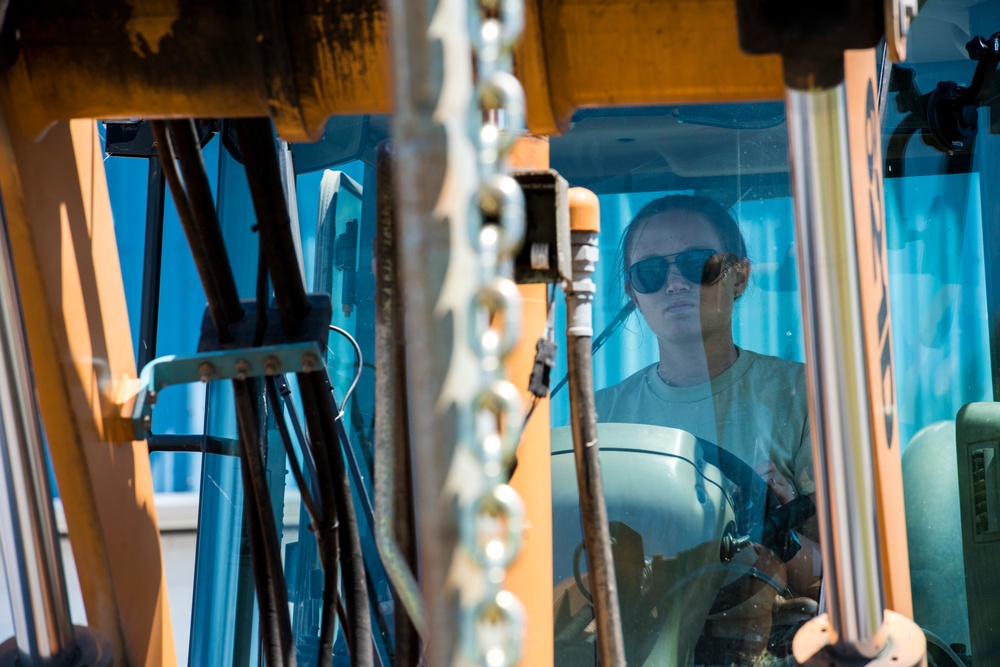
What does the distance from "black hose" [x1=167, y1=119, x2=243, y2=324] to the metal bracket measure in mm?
72

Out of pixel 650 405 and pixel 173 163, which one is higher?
pixel 173 163

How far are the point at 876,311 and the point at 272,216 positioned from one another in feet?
2.23

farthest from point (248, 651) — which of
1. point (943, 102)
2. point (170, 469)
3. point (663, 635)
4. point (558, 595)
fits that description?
point (170, 469)

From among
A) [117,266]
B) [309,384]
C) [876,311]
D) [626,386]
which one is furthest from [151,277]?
[876,311]

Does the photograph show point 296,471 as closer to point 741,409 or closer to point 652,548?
point 652,548

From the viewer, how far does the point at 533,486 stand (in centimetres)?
121

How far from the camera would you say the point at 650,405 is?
2262 millimetres

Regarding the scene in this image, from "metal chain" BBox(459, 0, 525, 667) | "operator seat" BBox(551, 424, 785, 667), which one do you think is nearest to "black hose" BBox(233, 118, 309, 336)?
"metal chain" BBox(459, 0, 525, 667)

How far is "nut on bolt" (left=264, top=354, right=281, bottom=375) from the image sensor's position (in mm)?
1300

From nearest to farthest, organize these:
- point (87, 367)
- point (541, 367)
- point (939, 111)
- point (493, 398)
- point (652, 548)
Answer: point (493, 398) → point (541, 367) → point (87, 367) → point (652, 548) → point (939, 111)

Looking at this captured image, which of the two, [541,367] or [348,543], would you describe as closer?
[541,367]

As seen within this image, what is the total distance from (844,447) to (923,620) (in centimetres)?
152

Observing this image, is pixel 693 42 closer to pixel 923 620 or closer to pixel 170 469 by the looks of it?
pixel 923 620

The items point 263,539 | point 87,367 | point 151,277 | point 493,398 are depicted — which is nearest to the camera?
point 493,398
